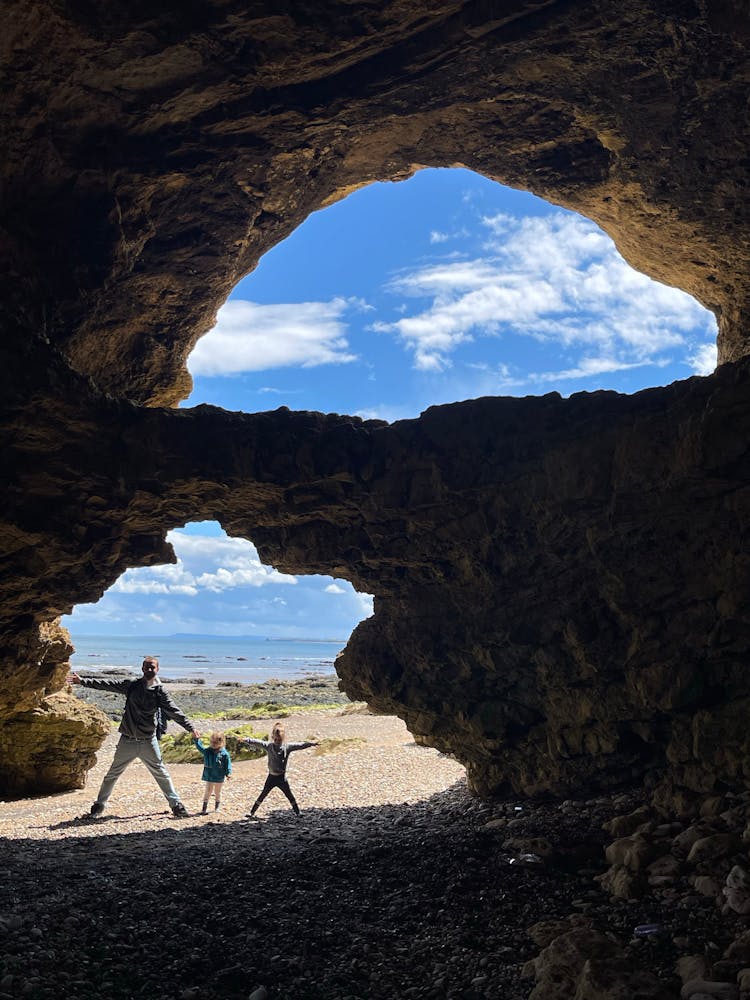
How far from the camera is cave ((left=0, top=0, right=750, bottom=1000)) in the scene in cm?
1009

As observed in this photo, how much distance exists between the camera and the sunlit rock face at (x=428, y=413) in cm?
1013

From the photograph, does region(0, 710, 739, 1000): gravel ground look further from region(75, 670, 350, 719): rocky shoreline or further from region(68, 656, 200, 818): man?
region(75, 670, 350, 719): rocky shoreline

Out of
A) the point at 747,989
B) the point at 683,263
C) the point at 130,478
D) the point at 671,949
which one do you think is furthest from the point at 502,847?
the point at 683,263

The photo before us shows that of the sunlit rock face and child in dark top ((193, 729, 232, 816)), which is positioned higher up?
the sunlit rock face

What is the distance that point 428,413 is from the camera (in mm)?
13078

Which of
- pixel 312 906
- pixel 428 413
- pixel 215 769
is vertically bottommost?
pixel 215 769

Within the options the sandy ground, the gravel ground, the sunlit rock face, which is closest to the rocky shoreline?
the sandy ground

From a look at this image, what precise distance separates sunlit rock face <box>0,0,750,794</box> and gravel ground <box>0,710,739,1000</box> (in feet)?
7.14

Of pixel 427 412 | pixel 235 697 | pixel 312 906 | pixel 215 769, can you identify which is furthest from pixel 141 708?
pixel 235 697

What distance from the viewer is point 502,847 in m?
9.88

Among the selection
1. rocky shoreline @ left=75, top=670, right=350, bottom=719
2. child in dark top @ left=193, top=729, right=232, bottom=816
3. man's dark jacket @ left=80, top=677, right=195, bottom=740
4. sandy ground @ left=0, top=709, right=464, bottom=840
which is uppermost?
man's dark jacket @ left=80, top=677, right=195, bottom=740

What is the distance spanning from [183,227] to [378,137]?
429 cm

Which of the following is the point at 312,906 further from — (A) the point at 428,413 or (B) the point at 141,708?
(A) the point at 428,413

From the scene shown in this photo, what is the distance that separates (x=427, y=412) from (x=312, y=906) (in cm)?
835
